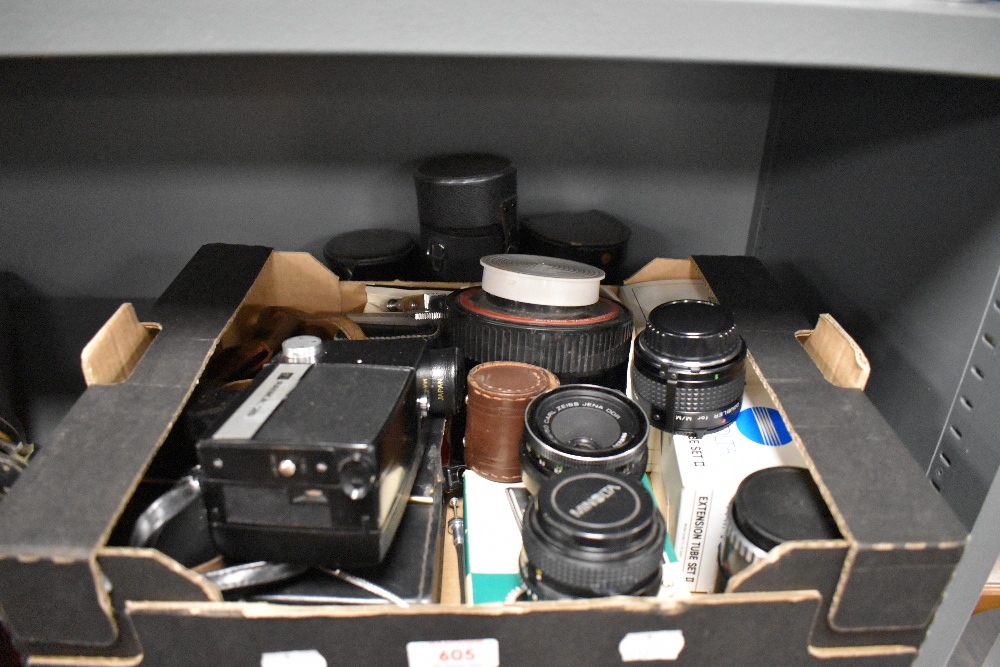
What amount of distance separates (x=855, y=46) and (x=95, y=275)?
0.94m

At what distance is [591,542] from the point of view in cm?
45

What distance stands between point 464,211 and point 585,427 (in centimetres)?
32

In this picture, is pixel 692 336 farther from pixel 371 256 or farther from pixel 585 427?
pixel 371 256

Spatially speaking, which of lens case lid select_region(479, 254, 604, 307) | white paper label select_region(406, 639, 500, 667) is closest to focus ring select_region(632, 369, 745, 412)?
lens case lid select_region(479, 254, 604, 307)

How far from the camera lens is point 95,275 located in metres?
0.98

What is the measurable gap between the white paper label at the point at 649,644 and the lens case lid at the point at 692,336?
0.72ft

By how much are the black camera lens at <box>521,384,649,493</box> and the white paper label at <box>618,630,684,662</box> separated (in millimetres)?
125

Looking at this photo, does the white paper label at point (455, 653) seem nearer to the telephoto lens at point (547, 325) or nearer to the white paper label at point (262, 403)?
the white paper label at point (262, 403)

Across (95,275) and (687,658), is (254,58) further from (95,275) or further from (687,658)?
(687,658)

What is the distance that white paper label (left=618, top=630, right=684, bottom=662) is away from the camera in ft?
1.40

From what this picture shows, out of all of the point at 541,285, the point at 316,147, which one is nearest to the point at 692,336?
the point at 541,285

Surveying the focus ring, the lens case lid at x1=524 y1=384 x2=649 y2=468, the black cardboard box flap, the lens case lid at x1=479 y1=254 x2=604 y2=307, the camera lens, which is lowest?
the camera lens

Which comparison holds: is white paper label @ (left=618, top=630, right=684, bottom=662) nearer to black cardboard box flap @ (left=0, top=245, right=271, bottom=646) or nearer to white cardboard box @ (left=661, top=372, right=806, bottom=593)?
white cardboard box @ (left=661, top=372, right=806, bottom=593)

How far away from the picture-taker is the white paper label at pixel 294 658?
1.39 feet
